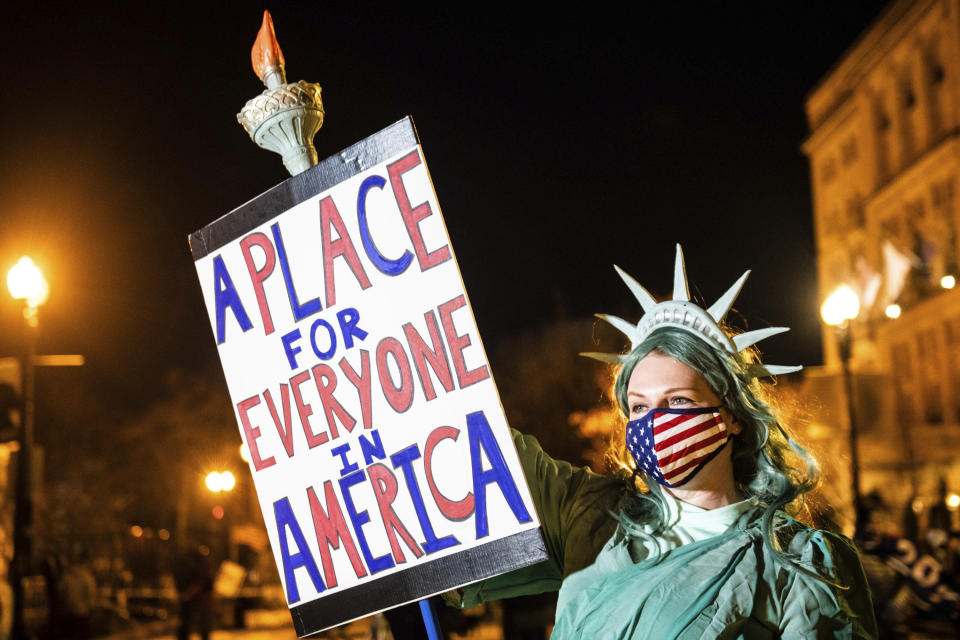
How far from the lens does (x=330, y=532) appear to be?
3.44 metres

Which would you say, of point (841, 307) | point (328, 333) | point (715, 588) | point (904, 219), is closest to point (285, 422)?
point (328, 333)

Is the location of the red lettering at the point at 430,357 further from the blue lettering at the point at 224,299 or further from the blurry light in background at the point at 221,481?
the blurry light in background at the point at 221,481

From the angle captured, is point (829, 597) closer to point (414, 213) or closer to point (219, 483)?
point (414, 213)

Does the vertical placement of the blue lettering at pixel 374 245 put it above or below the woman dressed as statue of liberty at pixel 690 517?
above

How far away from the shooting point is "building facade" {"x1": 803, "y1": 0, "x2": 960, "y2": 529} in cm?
4075

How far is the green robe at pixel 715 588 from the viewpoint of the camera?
116 inches

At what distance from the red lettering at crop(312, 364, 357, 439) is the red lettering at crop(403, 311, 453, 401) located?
0.28 meters

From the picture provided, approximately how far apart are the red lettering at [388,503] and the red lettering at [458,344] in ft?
1.24

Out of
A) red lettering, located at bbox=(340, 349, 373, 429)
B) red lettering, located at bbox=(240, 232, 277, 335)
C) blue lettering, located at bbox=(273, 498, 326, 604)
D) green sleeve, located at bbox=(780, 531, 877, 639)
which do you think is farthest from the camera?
red lettering, located at bbox=(240, 232, 277, 335)

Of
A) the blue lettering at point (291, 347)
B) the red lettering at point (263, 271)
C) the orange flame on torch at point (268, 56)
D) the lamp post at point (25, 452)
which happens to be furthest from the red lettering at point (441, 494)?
the lamp post at point (25, 452)

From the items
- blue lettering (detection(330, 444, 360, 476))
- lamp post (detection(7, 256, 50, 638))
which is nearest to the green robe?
blue lettering (detection(330, 444, 360, 476))

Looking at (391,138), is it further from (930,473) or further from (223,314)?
(930,473)

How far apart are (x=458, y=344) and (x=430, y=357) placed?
0.34ft

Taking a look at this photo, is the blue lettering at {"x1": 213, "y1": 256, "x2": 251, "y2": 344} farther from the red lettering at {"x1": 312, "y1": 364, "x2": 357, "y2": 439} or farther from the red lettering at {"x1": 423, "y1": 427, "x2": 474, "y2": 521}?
the red lettering at {"x1": 423, "y1": 427, "x2": 474, "y2": 521}
